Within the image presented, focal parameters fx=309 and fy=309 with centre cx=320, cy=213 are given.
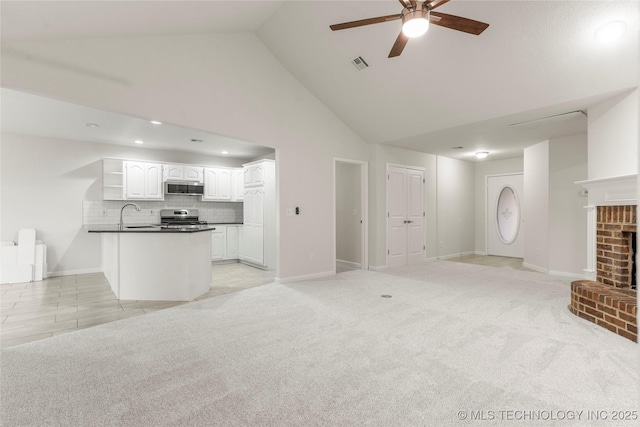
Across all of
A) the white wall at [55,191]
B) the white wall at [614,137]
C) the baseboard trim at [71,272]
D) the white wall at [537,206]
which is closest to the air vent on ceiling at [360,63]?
the white wall at [614,137]

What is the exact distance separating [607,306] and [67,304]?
20.3 feet

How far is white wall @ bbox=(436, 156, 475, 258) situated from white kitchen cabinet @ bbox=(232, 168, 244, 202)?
16.1ft

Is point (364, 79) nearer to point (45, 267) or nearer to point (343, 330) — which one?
point (343, 330)

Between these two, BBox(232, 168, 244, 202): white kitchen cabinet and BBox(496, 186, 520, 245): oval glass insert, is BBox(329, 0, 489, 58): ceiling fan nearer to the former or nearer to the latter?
BBox(232, 168, 244, 202): white kitchen cabinet

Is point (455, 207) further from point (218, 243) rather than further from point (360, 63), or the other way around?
point (218, 243)

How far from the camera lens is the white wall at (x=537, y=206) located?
5.80 meters

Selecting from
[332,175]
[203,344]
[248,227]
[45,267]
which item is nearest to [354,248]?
[332,175]

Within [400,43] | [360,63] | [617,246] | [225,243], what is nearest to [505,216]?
[617,246]

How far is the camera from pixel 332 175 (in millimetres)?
5664

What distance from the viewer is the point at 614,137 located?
3.73m

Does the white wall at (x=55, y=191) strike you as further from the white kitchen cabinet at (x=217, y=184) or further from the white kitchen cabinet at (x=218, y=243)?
the white kitchen cabinet at (x=218, y=243)

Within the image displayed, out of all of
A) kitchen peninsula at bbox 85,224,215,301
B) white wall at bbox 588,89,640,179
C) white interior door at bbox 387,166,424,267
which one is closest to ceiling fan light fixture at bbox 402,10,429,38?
white wall at bbox 588,89,640,179

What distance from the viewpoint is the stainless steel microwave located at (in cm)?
692

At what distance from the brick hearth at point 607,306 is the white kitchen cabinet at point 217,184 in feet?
22.5
